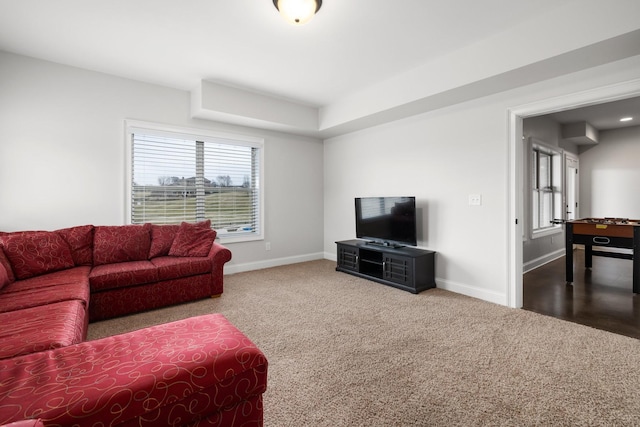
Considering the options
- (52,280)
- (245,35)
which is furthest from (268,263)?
(245,35)

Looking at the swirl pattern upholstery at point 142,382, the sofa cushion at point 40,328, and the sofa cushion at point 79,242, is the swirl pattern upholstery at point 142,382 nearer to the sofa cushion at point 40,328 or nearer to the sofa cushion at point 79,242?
the sofa cushion at point 40,328

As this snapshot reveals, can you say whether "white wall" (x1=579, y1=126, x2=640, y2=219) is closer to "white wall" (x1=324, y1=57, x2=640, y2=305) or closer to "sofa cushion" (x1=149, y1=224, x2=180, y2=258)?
"white wall" (x1=324, y1=57, x2=640, y2=305)

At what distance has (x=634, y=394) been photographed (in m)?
1.75

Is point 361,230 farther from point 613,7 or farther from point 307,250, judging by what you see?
point 613,7

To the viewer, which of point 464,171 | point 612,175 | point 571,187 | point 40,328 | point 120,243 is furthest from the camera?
point 571,187

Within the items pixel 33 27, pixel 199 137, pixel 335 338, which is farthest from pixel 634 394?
pixel 33 27

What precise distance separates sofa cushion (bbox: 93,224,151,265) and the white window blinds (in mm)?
483

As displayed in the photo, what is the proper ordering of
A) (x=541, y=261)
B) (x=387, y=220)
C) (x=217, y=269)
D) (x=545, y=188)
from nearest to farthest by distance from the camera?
(x=217, y=269) → (x=387, y=220) → (x=541, y=261) → (x=545, y=188)

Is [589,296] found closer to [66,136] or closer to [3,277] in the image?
[3,277]

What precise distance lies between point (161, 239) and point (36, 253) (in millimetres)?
1107

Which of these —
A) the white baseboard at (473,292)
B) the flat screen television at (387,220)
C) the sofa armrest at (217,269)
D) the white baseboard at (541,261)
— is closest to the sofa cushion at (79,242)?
the sofa armrest at (217,269)

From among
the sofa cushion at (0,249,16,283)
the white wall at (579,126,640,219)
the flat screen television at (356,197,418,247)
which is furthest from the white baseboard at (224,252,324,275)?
the white wall at (579,126,640,219)

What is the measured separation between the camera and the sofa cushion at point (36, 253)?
8.87 feet

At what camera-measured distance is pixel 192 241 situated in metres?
3.67
